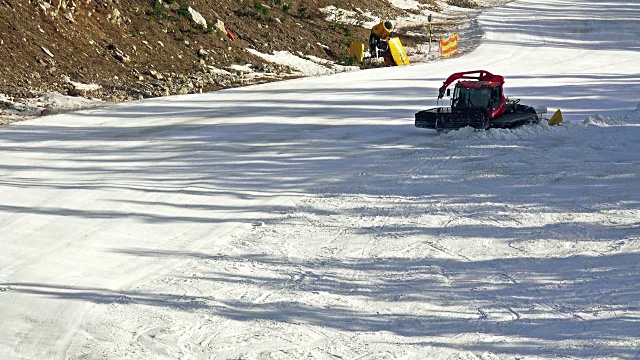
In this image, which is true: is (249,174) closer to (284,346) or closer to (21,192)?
(21,192)

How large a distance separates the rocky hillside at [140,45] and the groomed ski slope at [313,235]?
2.76 meters

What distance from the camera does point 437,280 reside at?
12469 mm

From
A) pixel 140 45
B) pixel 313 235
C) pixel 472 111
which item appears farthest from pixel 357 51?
pixel 313 235

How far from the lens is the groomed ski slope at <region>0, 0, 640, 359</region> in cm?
1061

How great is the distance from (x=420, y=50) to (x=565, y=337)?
3195cm

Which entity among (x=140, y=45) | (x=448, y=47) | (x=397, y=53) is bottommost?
(x=448, y=47)

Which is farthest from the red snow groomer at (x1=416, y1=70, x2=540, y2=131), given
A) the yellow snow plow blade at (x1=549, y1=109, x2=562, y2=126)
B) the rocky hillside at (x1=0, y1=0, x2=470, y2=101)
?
the rocky hillside at (x1=0, y1=0, x2=470, y2=101)

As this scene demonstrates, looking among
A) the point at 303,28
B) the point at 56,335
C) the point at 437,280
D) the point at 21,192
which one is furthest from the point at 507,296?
the point at 303,28

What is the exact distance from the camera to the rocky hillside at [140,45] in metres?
26.7

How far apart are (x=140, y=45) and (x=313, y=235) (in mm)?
17809

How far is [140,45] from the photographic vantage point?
99.6 ft

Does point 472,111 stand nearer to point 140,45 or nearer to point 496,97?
point 496,97

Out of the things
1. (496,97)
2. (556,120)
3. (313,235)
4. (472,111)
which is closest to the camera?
(313,235)

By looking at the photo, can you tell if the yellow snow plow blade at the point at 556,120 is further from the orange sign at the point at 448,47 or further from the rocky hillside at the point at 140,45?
the orange sign at the point at 448,47
